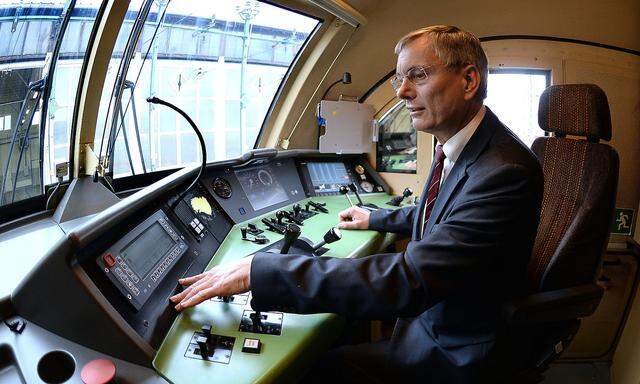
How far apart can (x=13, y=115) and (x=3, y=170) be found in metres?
0.20

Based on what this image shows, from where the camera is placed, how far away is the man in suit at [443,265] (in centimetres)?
89

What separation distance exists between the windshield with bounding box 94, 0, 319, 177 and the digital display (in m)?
0.29

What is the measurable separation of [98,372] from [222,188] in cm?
120

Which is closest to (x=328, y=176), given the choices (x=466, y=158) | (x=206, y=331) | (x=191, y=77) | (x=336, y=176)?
(x=336, y=176)

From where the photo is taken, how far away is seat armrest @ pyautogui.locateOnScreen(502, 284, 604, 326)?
105 centimetres

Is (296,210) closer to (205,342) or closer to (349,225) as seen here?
(349,225)

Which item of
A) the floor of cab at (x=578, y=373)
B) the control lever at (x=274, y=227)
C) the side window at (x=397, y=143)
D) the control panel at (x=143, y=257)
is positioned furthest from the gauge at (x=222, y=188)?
the floor of cab at (x=578, y=373)

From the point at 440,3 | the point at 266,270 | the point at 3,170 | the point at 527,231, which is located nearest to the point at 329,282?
the point at 266,270

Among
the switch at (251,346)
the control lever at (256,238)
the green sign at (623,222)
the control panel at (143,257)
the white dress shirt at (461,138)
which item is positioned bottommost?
the green sign at (623,222)

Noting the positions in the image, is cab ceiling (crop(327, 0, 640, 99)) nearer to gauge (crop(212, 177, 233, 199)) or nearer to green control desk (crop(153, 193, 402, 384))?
gauge (crop(212, 177, 233, 199))

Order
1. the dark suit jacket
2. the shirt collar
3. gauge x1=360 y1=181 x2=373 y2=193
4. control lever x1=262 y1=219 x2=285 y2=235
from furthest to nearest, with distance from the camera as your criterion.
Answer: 1. gauge x1=360 y1=181 x2=373 y2=193
2. control lever x1=262 y1=219 x2=285 y2=235
3. the shirt collar
4. the dark suit jacket

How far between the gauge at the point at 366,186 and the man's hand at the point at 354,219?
2.92ft

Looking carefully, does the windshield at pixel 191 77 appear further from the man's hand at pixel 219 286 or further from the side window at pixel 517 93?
the side window at pixel 517 93

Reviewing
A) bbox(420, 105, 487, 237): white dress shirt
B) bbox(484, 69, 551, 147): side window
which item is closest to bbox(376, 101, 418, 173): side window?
bbox(484, 69, 551, 147): side window
